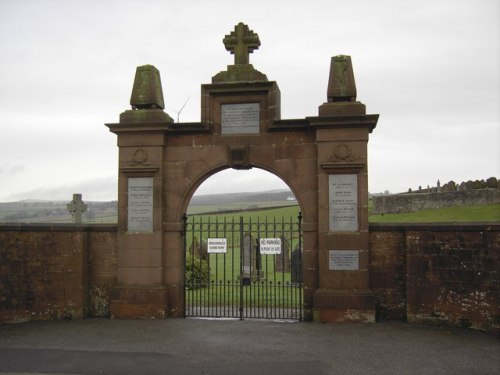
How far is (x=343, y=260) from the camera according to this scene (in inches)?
394

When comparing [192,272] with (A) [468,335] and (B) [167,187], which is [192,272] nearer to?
(B) [167,187]

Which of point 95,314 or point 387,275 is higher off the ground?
point 387,275

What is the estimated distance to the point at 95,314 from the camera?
35.8ft

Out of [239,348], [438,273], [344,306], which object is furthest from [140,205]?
[438,273]

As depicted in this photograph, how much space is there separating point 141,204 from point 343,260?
4450mm

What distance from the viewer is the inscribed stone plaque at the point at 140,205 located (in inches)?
423

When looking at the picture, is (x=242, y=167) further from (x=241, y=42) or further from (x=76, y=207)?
(x=76, y=207)

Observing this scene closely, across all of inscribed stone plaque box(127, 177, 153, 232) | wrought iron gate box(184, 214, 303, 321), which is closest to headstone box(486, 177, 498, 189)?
wrought iron gate box(184, 214, 303, 321)

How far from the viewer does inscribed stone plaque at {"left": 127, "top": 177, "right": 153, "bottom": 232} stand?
1074cm

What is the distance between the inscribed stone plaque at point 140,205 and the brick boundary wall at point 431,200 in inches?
717

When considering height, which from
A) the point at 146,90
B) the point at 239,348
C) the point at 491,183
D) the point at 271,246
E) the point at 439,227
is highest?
the point at 146,90

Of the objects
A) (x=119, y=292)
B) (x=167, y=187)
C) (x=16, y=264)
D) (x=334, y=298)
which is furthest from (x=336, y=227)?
(x=16, y=264)

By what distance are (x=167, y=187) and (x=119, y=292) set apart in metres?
2.47

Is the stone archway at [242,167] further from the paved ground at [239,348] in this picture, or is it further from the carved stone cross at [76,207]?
the carved stone cross at [76,207]
